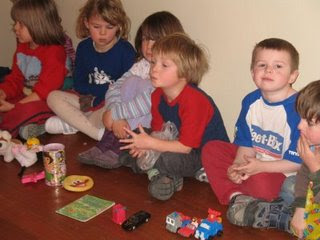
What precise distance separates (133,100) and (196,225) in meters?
0.66

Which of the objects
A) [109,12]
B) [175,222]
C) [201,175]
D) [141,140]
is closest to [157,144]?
[141,140]

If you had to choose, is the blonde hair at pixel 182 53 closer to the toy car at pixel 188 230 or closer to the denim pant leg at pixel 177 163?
the denim pant leg at pixel 177 163

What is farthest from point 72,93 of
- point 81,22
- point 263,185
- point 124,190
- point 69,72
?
point 263,185

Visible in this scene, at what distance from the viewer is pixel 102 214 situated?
5.02 feet

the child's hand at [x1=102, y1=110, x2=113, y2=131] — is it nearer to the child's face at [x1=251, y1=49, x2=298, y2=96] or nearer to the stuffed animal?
the stuffed animal

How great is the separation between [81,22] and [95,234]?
3.64ft

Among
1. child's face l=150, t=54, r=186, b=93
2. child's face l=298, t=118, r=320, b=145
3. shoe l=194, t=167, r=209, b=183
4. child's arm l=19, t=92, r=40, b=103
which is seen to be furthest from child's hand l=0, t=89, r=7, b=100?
child's face l=298, t=118, r=320, b=145

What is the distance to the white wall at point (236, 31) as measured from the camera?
160 cm

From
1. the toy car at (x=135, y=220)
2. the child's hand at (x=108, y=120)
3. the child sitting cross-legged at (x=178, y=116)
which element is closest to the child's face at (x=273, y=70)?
the child sitting cross-legged at (x=178, y=116)

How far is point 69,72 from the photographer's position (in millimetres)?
2357

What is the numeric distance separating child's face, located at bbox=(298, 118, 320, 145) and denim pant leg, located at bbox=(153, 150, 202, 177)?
490 mm

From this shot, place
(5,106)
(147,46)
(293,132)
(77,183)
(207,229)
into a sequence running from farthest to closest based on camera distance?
(5,106) < (147,46) < (77,183) < (293,132) < (207,229)

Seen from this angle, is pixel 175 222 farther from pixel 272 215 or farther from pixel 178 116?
pixel 178 116

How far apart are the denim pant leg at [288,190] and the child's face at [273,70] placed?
0.30 meters
